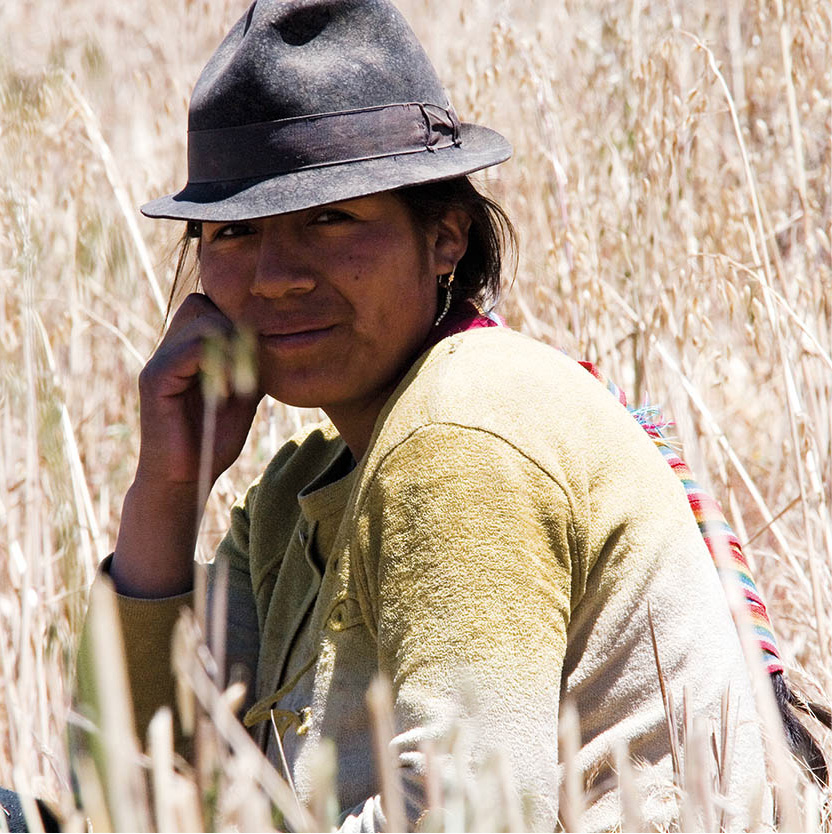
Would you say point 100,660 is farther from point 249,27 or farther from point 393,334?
point 249,27

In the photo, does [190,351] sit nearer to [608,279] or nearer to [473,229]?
[473,229]

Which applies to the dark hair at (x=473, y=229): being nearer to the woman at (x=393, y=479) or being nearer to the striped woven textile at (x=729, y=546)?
the woman at (x=393, y=479)

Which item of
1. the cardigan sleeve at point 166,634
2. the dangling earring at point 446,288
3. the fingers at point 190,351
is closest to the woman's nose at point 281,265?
the fingers at point 190,351

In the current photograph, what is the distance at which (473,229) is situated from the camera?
201 cm

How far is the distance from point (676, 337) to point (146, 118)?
247cm

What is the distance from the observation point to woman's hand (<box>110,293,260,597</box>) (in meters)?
1.91

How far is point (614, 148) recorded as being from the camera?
289 centimetres

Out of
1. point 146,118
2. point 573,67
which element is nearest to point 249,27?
point 573,67

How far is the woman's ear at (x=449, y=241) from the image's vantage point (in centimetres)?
186

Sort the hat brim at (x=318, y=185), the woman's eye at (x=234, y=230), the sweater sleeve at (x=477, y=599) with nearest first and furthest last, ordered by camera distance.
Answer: the sweater sleeve at (x=477, y=599)
the hat brim at (x=318, y=185)
the woman's eye at (x=234, y=230)

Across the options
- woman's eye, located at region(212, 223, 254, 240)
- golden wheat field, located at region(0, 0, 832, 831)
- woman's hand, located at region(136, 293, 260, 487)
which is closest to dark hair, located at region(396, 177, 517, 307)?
woman's eye, located at region(212, 223, 254, 240)

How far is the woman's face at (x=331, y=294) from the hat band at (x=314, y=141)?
66 millimetres

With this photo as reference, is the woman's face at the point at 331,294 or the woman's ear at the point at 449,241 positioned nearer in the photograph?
the woman's face at the point at 331,294

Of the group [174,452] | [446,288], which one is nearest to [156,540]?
[174,452]
